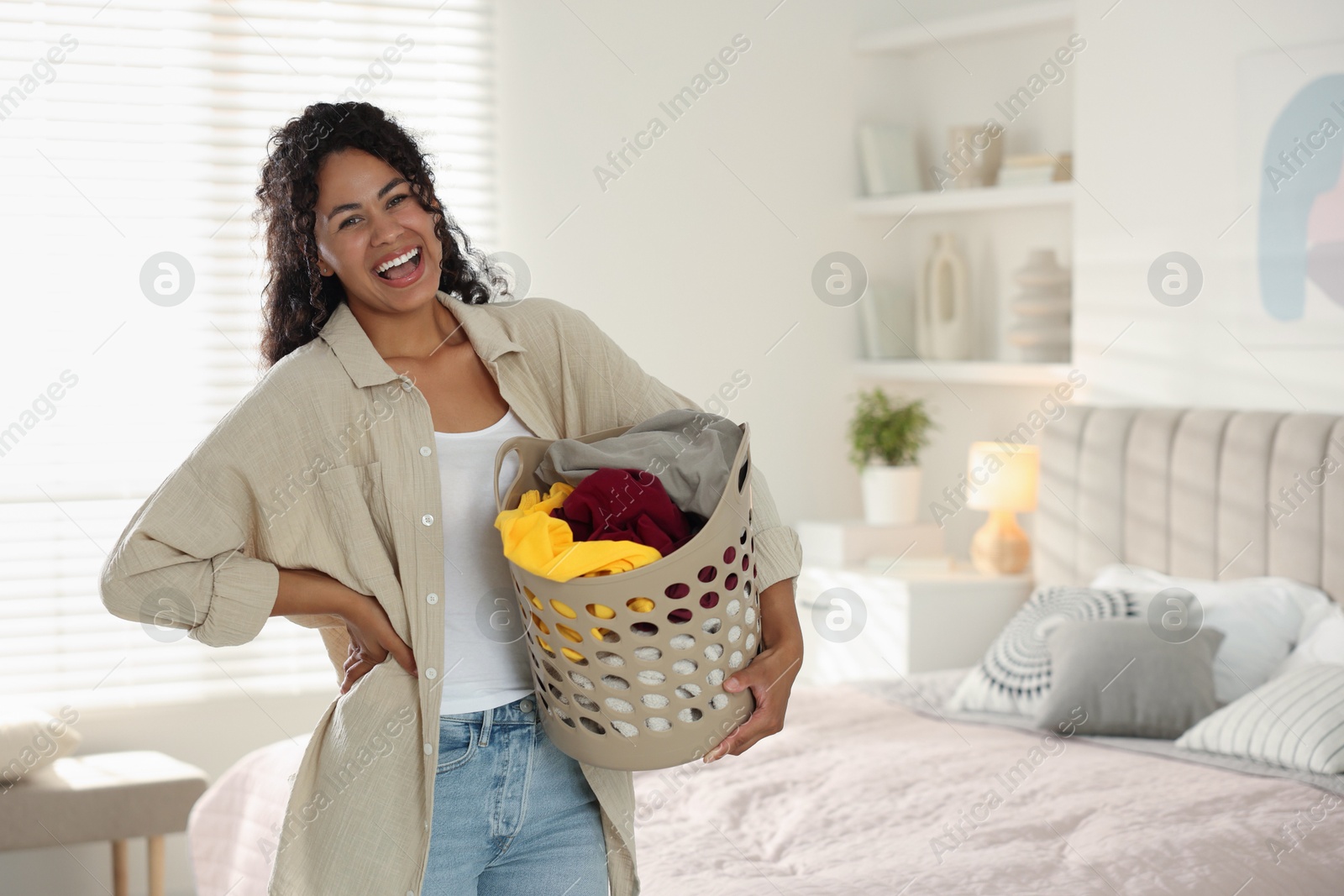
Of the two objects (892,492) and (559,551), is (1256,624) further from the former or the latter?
(559,551)

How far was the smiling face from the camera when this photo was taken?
4.44 feet

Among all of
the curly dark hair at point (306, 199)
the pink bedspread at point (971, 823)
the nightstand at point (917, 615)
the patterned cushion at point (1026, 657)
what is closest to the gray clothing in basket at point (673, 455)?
the curly dark hair at point (306, 199)

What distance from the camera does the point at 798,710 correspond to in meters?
2.99

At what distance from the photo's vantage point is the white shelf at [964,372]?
12.6ft

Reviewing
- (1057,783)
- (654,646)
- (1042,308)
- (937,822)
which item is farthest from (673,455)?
(1042,308)

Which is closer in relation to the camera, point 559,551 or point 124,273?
point 559,551

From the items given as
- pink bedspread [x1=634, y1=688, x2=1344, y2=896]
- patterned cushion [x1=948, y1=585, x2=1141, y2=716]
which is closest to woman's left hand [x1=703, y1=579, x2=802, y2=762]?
pink bedspread [x1=634, y1=688, x2=1344, y2=896]

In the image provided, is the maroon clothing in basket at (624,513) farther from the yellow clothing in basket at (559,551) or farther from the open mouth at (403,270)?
the open mouth at (403,270)

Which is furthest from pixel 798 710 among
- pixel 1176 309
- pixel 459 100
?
pixel 459 100

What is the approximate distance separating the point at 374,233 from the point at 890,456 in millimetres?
2947

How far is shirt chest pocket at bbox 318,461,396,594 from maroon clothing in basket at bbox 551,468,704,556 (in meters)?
0.21

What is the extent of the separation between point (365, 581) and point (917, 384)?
11.0 ft

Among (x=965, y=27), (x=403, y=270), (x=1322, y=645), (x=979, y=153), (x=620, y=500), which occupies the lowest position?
(x=1322, y=645)

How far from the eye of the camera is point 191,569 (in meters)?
1.26
